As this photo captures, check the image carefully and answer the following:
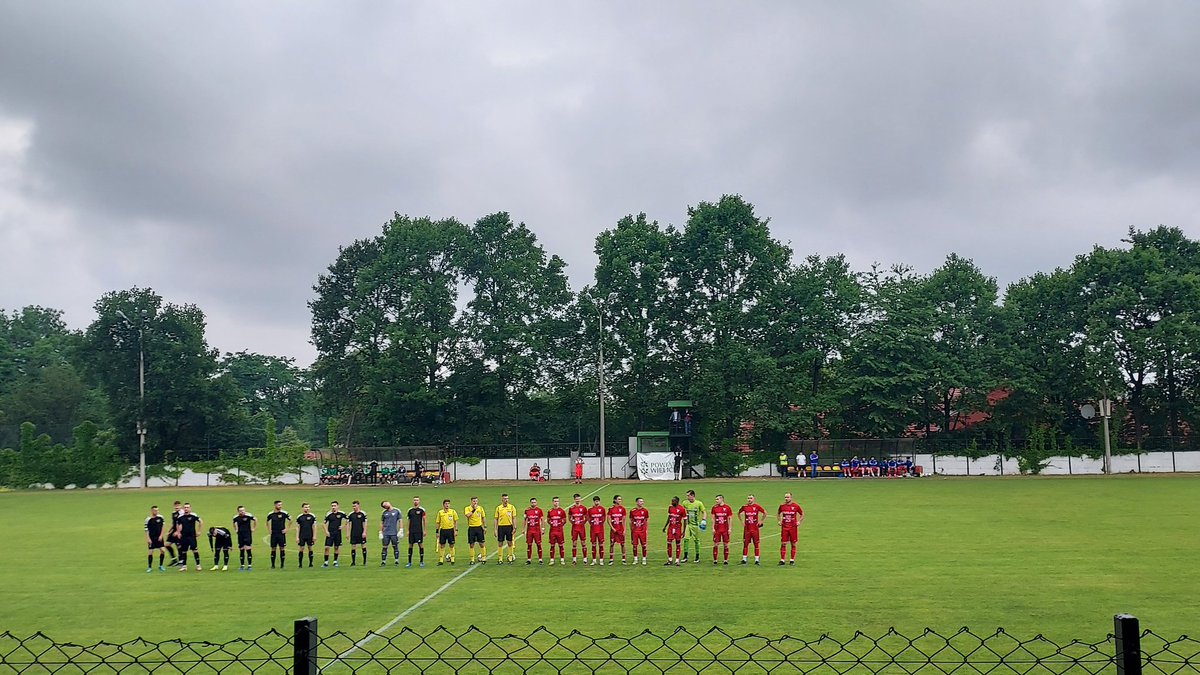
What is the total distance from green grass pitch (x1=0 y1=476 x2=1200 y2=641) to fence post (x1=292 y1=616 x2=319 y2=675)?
11153 mm

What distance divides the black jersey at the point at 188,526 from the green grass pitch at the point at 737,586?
1.38 meters

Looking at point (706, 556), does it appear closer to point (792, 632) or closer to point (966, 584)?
point (966, 584)

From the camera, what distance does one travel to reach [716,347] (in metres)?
71.6

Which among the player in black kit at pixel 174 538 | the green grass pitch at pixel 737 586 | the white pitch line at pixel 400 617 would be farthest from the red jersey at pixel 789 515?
the player in black kit at pixel 174 538

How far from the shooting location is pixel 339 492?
55.4 m

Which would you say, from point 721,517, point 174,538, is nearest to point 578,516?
point 721,517

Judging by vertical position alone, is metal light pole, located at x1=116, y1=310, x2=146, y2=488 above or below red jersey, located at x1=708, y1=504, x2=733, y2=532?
above

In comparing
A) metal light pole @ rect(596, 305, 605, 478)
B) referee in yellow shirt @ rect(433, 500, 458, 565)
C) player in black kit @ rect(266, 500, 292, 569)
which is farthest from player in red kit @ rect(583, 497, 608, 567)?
metal light pole @ rect(596, 305, 605, 478)

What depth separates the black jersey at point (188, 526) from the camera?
81.5ft

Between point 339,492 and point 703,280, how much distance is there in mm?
32796

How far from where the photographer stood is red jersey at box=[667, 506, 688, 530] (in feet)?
77.8

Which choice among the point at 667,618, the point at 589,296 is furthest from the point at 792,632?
the point at 589,296

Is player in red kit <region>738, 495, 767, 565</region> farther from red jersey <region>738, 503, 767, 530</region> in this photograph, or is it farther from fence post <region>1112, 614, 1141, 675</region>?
fence post <region>1112, 614, 1141, 675</region>

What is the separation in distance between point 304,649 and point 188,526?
73.5ft
